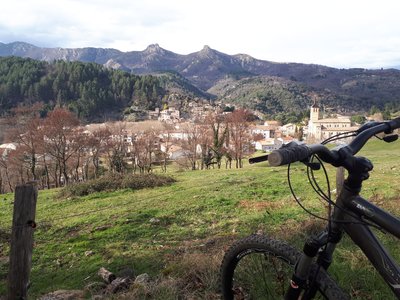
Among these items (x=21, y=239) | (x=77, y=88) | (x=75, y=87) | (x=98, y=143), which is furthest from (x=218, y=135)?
(x=75, y=87)

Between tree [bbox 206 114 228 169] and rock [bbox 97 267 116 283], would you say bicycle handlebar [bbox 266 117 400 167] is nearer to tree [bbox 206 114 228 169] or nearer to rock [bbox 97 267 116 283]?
rock [bbox 97 267 116 283]

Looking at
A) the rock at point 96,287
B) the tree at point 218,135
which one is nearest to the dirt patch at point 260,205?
the rock at point 96,287

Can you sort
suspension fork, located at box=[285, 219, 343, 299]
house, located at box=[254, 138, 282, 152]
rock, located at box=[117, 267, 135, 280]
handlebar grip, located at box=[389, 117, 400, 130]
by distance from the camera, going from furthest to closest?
house, located at box=[254, 138, 282, 152], rock, located at box=[117, 267, 135, 280], handlebar grip, located at box=[389, 117, 400, 130], suspension fork, located at box=[285, 219, 343, 299]

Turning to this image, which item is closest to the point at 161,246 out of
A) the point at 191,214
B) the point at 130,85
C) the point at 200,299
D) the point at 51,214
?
the point at 191,214

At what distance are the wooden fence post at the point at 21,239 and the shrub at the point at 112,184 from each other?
15.7 metres

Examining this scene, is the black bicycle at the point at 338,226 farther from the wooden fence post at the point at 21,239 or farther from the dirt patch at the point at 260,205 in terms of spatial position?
the dirt patch at the point at 260,205

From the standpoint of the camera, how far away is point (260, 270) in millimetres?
3188

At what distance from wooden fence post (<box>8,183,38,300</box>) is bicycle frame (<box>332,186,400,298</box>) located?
3.17 m

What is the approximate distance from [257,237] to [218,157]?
3803 cm

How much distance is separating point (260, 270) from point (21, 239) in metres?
2.62

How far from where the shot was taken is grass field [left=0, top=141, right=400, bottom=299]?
449 centimetres

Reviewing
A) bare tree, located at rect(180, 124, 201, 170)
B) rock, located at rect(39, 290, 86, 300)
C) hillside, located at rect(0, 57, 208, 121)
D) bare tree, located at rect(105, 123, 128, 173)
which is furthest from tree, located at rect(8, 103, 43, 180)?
hillside, located at rect(0, 57, 208, 121)

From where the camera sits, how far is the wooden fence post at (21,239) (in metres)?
3.72

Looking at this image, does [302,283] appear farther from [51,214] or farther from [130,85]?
[130,85]
